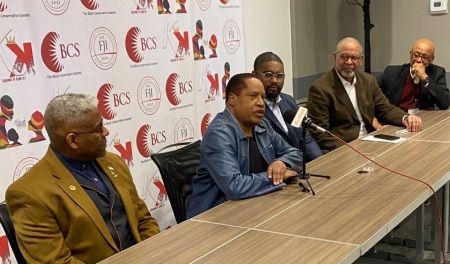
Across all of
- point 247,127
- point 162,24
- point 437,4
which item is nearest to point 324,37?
point 437,4

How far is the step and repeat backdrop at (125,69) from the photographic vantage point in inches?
106

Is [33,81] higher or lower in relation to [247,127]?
higher

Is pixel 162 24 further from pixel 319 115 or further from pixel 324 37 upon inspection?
pixel 324 37

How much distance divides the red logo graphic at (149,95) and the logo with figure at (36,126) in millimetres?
715

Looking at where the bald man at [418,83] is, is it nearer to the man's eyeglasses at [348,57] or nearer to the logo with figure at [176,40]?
the man's eyeglasses at [348,57]

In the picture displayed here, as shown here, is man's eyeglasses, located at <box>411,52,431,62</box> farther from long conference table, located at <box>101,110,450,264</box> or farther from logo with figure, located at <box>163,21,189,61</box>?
logo with figure, located at <box>163,21,189,61</box>

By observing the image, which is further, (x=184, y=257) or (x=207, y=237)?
(x=207, y=237)

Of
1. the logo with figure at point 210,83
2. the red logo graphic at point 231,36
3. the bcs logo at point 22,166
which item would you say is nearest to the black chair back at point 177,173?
the bcs logo at point 22,166

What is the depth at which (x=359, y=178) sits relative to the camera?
2543 mm

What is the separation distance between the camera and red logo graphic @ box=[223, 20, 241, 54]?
159 inches

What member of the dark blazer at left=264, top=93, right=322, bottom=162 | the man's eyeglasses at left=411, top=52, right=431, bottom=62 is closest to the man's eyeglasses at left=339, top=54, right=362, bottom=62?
the dark blazer at left=264, top=93, right=322, bottom=162

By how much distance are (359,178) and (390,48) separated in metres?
3.48

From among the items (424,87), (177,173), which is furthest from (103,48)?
(424,87)

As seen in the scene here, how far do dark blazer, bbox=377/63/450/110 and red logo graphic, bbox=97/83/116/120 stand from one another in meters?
2.39
